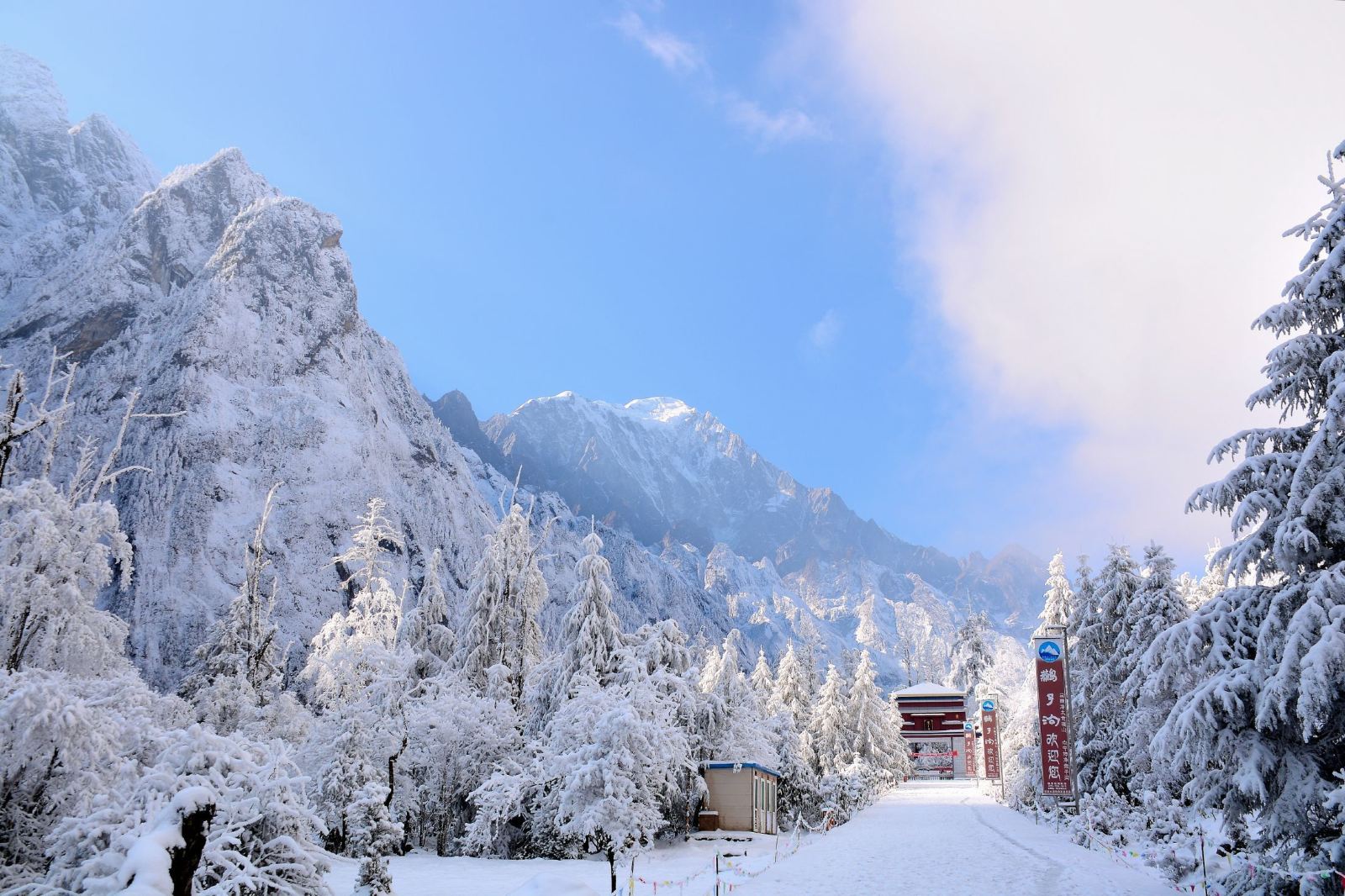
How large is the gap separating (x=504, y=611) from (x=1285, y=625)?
89.3 ft

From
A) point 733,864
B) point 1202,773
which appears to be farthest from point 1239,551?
point 733,864

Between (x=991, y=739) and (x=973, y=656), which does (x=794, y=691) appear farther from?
(x=973, y=656)

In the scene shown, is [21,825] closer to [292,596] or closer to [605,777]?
[605,777]

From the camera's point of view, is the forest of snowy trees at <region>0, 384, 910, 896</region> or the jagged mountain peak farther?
the jagged mountain peak

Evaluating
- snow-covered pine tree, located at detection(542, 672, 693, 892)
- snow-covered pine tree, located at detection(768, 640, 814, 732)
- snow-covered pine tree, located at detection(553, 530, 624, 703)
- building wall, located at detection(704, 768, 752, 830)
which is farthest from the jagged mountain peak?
snow-covered pine tree, located at detection(542, 672, 693, 892)

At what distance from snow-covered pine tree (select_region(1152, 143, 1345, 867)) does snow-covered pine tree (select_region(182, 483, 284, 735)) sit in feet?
85.2

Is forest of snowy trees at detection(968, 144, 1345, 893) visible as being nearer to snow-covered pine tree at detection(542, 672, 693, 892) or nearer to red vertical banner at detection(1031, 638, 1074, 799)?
snow-covered pine tree at detection(542, 672, 693, 892)

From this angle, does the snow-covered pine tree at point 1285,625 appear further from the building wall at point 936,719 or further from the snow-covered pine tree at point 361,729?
the building wall at point 936,719

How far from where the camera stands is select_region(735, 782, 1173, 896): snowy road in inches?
650

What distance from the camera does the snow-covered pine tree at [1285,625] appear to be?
407 inches

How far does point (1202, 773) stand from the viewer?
11.6 metres

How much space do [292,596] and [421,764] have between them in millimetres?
44994

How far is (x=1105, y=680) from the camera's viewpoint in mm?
31031

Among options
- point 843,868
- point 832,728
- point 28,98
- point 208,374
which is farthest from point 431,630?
point 28,98
